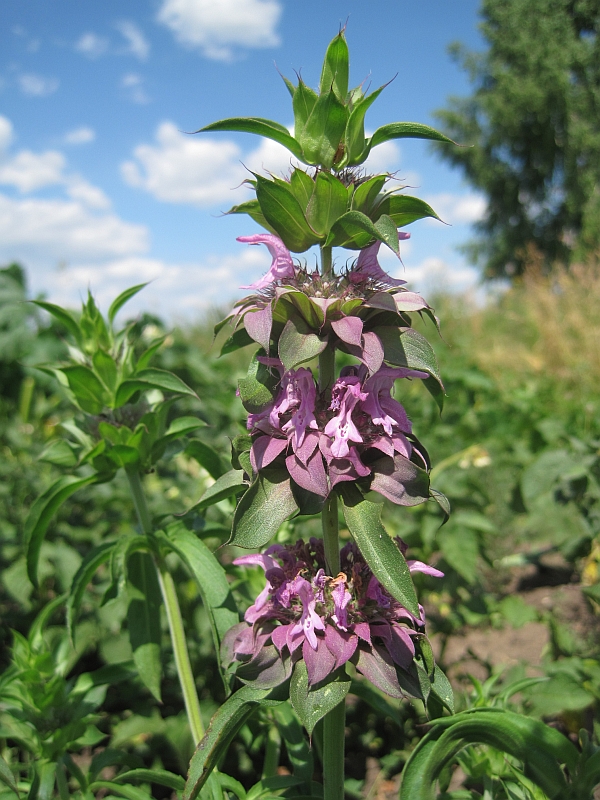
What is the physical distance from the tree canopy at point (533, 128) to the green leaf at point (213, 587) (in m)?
18.6

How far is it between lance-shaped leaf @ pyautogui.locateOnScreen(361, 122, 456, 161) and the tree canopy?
18.5 meters

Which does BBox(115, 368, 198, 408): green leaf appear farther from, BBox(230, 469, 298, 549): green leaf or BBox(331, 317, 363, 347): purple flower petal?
BBox(331, 317, 363, 347): purple flower petal

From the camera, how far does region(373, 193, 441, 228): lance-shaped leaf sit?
946 millimetres

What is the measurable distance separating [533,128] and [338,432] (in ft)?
73.3

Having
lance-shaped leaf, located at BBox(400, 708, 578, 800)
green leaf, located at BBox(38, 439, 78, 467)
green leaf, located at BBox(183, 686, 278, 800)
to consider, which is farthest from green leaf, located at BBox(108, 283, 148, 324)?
lance-shaped leaf, located at BBox(400, 708, 578, 800)

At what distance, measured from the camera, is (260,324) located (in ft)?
2.87

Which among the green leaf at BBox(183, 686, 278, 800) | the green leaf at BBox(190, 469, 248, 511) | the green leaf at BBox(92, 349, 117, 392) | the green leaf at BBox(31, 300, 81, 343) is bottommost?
the green leaf at BBox(183, 686, 278, 800)

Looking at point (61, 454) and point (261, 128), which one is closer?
point (261, 128)

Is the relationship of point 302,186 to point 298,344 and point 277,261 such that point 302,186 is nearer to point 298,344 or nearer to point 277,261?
point 277,261

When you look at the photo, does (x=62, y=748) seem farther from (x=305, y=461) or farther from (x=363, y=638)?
(x=305, y=461)

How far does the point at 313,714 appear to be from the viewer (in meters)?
0.92

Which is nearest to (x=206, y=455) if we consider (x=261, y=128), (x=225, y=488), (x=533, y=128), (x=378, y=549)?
(x=225, y=488)

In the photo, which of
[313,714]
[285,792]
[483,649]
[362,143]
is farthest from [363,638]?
[483,649]

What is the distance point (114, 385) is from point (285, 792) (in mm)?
997
